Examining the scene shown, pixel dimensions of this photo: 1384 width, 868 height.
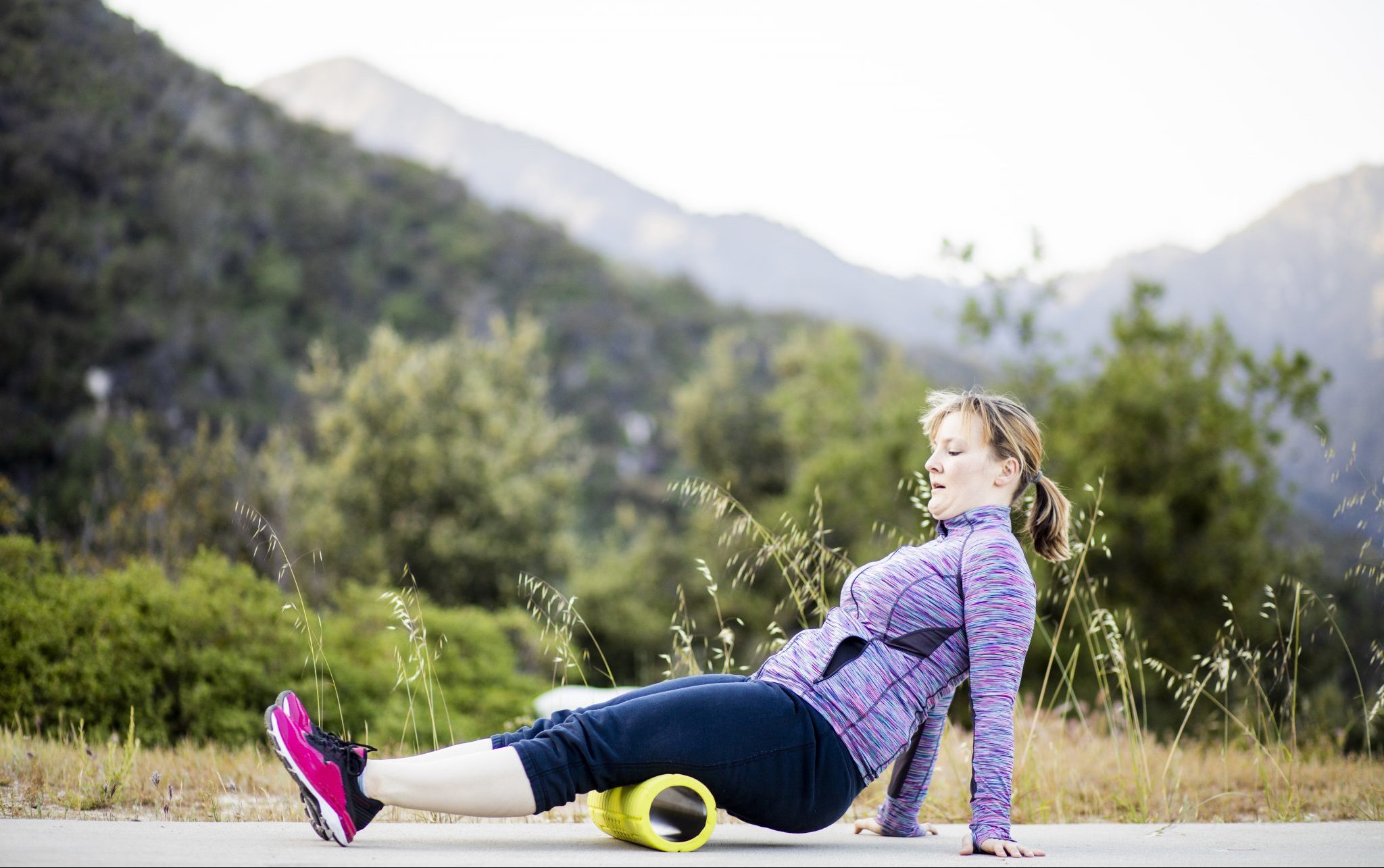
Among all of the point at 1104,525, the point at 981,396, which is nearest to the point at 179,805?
the point at 981,396

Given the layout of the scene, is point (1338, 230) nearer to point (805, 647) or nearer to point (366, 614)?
point (366, 614)

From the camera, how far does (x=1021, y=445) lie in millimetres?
2570

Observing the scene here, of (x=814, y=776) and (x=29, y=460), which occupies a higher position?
(x=814, y=776)

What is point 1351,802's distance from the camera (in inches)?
145

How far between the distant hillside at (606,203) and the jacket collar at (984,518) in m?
75.3

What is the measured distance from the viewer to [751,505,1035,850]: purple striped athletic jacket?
7.64 feet

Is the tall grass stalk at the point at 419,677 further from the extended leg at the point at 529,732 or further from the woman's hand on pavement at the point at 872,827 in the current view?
the woman's hand on pavement at the point at 872,827

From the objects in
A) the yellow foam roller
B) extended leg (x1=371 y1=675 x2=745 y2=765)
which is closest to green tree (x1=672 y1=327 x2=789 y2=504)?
extended leg (x1=371 y1=675 x2=745 y2=765)

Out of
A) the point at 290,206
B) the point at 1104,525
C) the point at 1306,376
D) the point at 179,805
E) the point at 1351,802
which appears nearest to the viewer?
the point at 179,805

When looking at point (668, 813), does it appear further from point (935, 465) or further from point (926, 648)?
point (935, 465)

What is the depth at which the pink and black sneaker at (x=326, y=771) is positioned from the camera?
6.93 feet

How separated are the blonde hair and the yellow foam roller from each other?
1023 millimetres

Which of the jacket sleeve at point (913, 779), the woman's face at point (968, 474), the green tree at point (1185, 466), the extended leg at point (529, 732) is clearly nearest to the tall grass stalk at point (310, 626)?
the extended leg at point (529, 732)

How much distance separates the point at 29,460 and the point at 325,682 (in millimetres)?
16696
